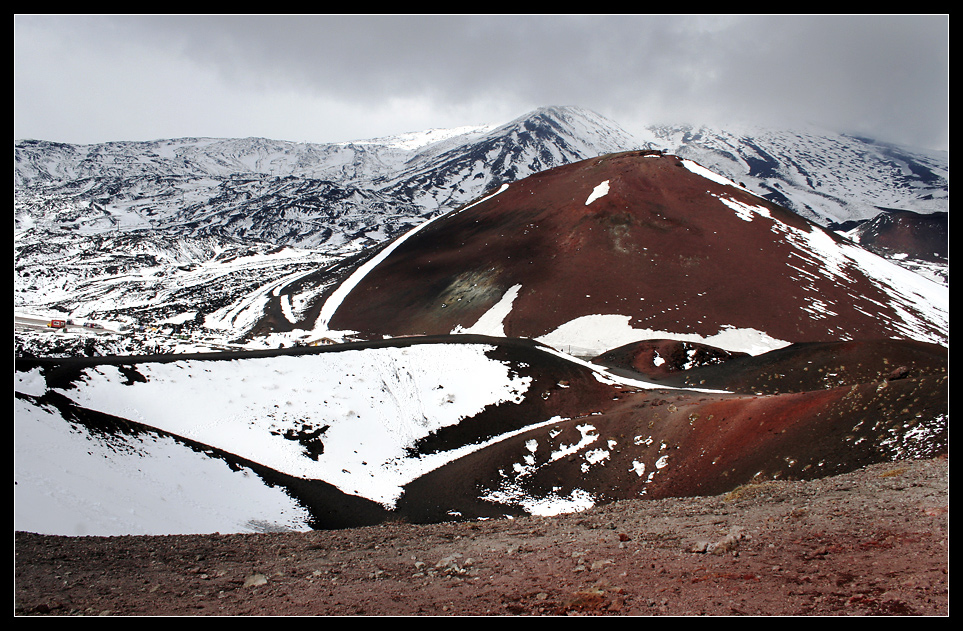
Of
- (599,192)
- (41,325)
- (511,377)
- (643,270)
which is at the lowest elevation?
(511,377)

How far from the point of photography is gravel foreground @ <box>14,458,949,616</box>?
524cm

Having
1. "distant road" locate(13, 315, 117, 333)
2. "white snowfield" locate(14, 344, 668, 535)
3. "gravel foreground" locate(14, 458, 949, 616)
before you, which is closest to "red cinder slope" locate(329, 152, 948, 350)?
"white snowfield" locate(14, 344, 668, 535)

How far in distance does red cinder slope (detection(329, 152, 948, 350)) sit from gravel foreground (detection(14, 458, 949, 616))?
32.2m

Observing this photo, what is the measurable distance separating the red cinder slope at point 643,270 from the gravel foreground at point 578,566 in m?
32.2

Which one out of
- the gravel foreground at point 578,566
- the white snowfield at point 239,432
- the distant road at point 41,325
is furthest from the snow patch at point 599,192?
the gravel foreground at point 578,566

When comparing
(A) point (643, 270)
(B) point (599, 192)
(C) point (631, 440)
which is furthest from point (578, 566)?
(B) point (599, 192)

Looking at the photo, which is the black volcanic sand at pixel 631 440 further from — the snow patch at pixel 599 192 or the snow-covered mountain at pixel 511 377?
the snow patch at pixel 599 192

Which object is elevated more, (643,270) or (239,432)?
(643,270)

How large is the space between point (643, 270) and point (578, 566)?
41.6 metres

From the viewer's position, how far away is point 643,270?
152 feet

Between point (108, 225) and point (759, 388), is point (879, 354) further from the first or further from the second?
point (108, 225)

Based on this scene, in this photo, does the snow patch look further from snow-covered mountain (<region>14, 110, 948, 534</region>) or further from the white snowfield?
the white snowfield

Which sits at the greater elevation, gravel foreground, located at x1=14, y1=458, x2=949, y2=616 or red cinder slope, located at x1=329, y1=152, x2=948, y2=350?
red cinder slope, located at x1=329, y1=152, x2=948, y2=350

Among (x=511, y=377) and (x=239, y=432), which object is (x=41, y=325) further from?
(x=511, y=377)
